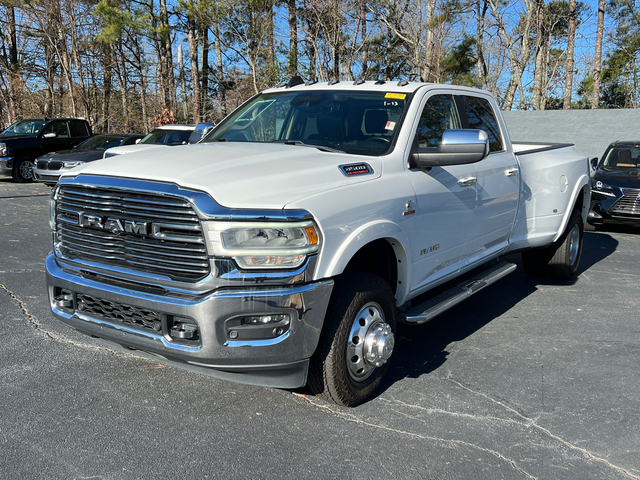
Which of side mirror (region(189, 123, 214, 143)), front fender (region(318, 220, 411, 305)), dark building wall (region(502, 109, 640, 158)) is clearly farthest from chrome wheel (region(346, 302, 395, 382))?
dark building wall (region(502, 109, 640, 158))

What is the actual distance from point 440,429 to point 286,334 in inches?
43.4

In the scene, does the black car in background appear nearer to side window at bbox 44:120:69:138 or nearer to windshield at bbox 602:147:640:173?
windshield at bbox 602:147:640:173

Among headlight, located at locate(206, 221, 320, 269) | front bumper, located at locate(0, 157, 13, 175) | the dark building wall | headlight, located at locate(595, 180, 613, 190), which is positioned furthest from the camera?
the dark building wall

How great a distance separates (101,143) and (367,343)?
14495 millimetres

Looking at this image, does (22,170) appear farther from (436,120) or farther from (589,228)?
(436,120)

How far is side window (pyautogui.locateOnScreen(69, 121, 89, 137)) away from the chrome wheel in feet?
56.4

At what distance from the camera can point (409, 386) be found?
3.89 metres

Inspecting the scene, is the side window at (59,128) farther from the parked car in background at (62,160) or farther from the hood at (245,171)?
the hood at (245,171)

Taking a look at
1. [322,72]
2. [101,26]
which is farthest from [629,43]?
[101,26]

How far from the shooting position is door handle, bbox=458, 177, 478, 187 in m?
4.41

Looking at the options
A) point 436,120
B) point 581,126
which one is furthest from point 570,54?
point 436,120

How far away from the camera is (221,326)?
2.88 meters

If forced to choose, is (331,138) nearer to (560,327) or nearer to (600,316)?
(560,327)

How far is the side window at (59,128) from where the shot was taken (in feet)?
58.6
